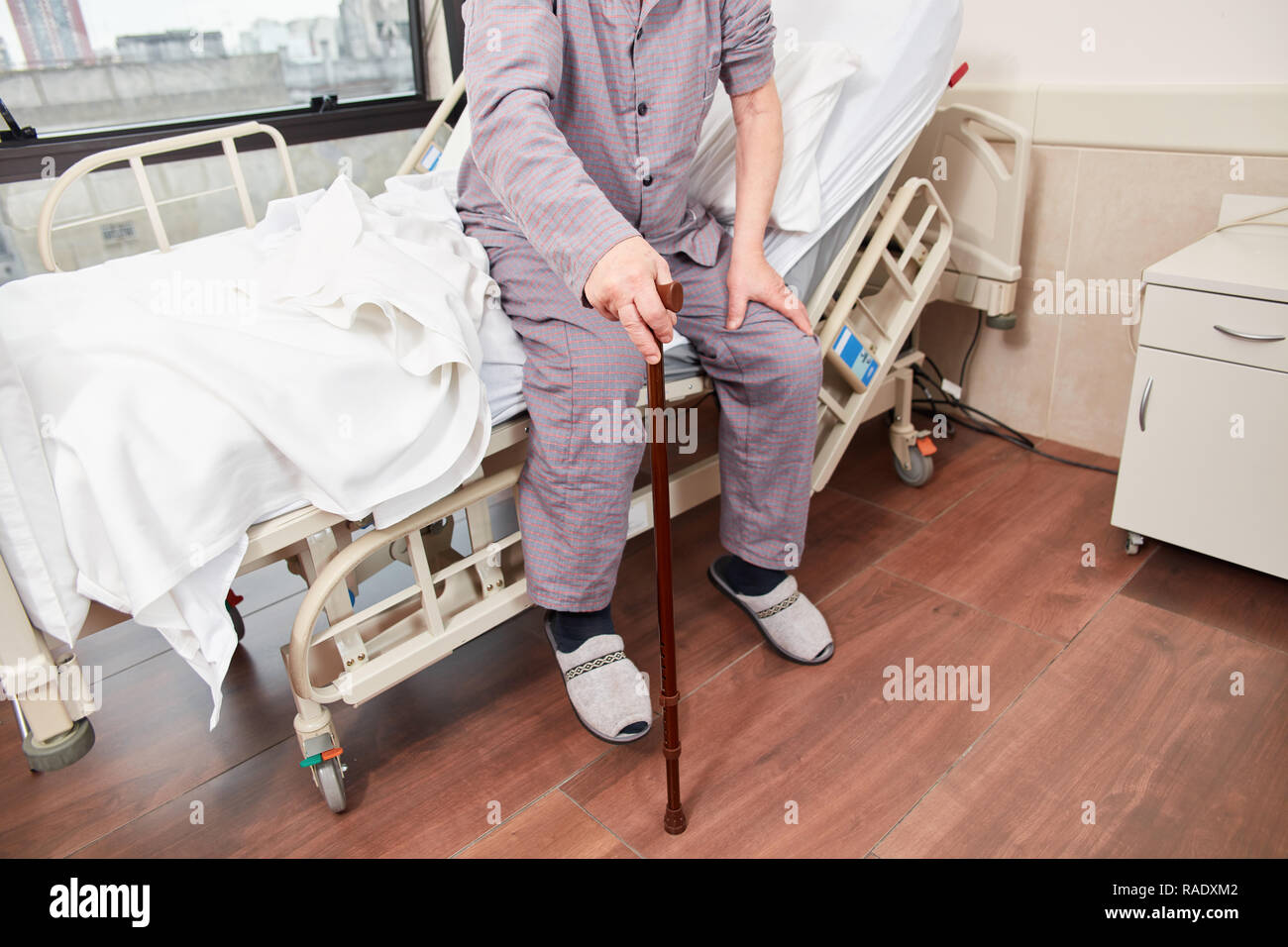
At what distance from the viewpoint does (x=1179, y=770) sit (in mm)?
1308

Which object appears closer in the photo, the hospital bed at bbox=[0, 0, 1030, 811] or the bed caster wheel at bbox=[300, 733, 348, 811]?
the hospital bed at bbox=[0, 0, 1030, 811]

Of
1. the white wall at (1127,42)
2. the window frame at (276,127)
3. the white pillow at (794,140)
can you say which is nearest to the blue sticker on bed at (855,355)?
the white pillow at (794,140)

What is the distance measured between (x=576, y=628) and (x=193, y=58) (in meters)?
1.98

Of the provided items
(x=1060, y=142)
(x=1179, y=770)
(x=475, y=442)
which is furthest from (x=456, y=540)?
(x=1060, y=142)

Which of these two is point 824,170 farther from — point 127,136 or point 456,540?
point 127,136

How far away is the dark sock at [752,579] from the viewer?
1592 mm

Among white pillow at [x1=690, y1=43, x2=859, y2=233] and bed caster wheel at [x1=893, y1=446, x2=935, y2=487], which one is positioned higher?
white pillow at [x1=690, y1=43, x2=859, y2=233]

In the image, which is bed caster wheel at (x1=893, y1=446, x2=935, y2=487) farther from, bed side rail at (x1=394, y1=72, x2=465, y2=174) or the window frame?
the window frame

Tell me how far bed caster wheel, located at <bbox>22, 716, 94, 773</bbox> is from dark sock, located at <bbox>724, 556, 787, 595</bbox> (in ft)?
3.20

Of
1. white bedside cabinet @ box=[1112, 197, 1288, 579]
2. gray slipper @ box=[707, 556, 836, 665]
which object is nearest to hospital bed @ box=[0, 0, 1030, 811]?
gray slipper @ box=[707, 556, 836, 665]

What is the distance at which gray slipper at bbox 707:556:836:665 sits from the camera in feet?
5.11

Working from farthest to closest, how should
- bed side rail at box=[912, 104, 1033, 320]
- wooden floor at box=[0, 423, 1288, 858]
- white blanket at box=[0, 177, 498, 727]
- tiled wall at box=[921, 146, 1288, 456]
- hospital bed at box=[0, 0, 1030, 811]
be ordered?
bed side rail at box=[912, 104, 1033, 320] < tiled wall at box=[921, 146, 1288, 456] < wooden floor at box=[0, 423, 1288, 858] < hospital bed at box=[0, 0, 1030, 811] < white blanket at box=[0, 177, 498, 727]

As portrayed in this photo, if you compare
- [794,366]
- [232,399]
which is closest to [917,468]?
[794,366]
